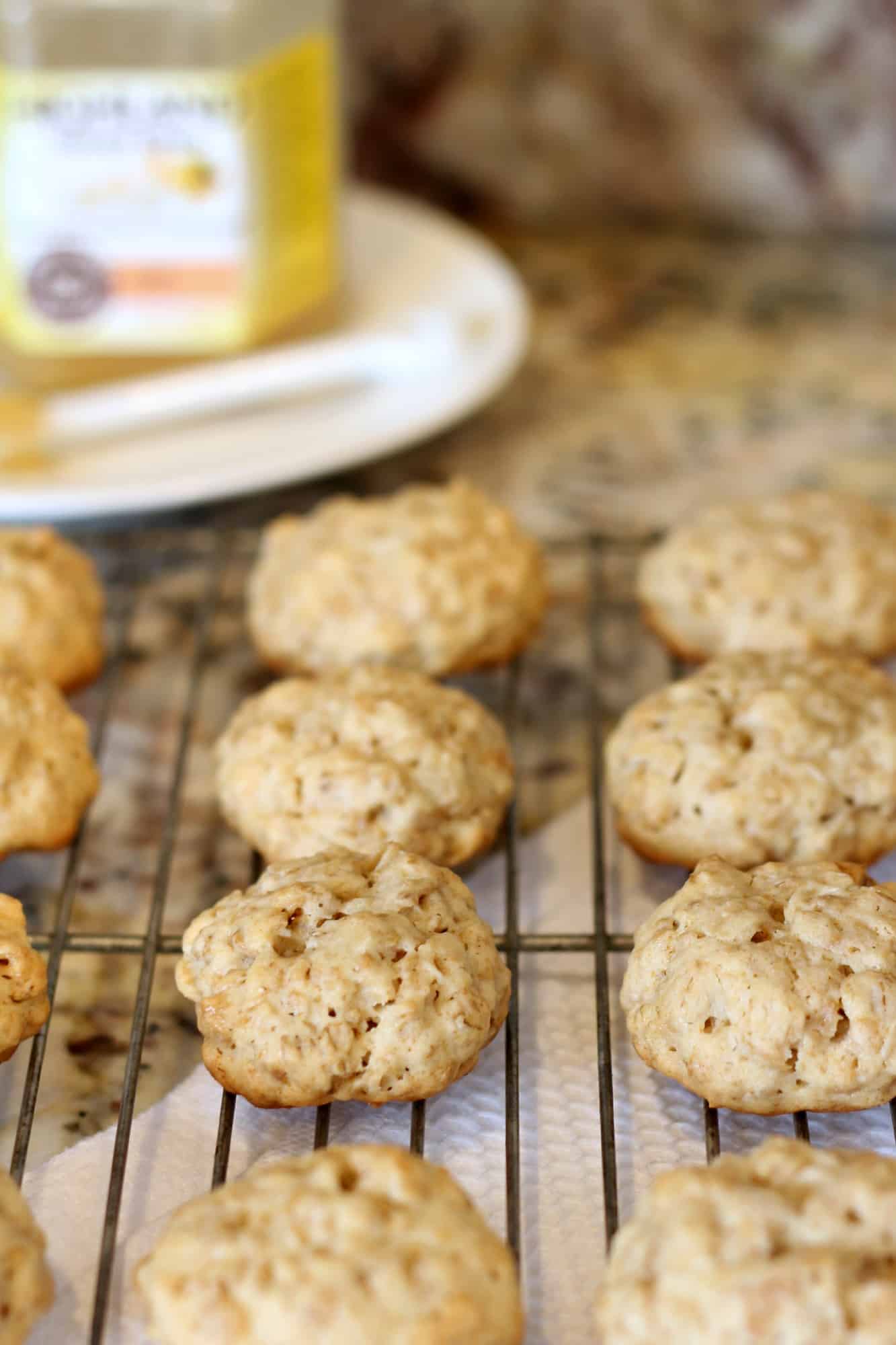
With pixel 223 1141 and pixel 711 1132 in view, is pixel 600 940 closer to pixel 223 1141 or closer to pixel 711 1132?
pixel 711 1132

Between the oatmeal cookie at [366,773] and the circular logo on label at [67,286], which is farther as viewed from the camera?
the circular logo on label at [67,286]

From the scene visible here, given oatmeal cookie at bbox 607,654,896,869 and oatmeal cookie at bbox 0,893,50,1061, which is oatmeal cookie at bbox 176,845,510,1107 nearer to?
oatmeal cookie at bbox 0,893,50,1061

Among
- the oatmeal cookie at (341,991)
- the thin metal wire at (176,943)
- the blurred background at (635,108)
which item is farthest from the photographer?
the blurred background at (635,108)

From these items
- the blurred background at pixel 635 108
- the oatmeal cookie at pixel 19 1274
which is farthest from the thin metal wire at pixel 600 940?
the blurred background at pixel 635 108

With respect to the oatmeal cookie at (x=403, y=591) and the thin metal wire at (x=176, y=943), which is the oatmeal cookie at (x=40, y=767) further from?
the oatmeal cookie at (x=403, y=591)

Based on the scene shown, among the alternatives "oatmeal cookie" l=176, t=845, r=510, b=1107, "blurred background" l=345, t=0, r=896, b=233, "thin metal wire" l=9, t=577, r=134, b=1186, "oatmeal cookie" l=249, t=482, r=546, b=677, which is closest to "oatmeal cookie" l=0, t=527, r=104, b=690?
"thin metal wire" l=9, t=577, r=134, b=1186

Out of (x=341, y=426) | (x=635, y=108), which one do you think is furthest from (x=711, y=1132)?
(x=635, y=108)
